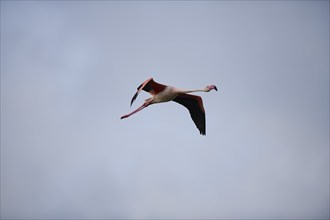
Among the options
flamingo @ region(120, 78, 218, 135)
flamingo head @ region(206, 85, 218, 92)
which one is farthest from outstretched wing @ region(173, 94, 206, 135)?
flamingo head @ region(206, 85, 218, 92)

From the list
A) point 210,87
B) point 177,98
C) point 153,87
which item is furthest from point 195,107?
point 153,87

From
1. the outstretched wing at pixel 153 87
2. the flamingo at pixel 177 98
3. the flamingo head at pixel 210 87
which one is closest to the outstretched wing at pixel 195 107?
the flamingo at pixel 177 98

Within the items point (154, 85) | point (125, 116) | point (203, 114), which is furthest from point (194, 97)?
point (125, 116)

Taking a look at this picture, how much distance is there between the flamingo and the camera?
1822cm

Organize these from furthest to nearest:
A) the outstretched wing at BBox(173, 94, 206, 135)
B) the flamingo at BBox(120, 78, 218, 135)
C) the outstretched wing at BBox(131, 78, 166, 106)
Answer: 1. the outstretched wing at BBox(173, 94, 206, 135)
2. the flamingo at BBox(120, 78, 218, 135)
3. the outstretched wing at BBox(131, 78, 166, 106)

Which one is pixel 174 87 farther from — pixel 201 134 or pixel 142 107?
pixel 201 134

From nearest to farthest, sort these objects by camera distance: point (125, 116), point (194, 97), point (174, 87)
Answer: point (125, 116), point (174, 87), point (194, 97)

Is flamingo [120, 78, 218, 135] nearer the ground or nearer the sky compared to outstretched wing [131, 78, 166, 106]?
nearer the ground

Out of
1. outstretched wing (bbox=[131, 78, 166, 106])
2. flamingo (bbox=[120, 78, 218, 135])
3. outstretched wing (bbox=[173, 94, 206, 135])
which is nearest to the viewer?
outstretched wing (bbox=[131, 78, 166, 106])

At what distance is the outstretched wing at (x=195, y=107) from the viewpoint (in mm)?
20109

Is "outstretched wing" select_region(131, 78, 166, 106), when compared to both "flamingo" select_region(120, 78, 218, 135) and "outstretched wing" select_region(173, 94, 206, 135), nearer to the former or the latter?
"flamingo" select_region(120, 78, 218, 135)

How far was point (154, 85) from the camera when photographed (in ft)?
59.7

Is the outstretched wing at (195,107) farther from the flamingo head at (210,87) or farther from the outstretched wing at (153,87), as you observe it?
the flamingo head at (210,87)

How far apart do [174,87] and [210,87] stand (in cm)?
140
